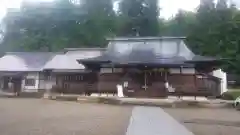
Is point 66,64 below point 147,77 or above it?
above

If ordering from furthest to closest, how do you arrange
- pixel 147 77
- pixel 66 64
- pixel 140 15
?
1. pixel 66 64
2. pixel 147 77
3. pixel 140 15

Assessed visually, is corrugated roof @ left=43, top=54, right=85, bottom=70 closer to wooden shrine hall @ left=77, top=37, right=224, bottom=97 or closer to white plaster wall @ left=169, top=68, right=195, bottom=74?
wooden shrine hall @ left=77, top=37, right=224, bottom=97

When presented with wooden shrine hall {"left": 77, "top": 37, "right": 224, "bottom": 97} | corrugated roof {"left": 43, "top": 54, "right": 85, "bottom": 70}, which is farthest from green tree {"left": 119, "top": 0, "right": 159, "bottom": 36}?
corrugated roof {"left": 43, "top": 54, "right": 85, "bottom": 70}

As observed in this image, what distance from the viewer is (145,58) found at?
5715 mm

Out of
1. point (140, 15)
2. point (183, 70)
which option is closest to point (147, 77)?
point (183, 70)

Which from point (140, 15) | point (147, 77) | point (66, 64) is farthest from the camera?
point (66, 64)

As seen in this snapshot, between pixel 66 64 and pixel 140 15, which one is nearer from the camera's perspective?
pixel 140 15

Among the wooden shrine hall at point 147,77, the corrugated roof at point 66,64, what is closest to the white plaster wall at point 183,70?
the wooden shrine hall at point 147,77

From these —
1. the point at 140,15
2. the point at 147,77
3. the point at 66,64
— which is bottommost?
the point at 147,77

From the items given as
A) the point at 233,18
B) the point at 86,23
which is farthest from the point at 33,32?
the point at 233,18

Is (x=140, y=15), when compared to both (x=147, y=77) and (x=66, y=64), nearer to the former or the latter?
(x=147, y=77)

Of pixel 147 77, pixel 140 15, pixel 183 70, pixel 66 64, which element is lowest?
pixel 147 77

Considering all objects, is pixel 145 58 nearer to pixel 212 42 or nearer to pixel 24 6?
pixel 212 42

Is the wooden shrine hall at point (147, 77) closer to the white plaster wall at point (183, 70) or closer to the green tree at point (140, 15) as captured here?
the white plaster wall at point (183, 70)
